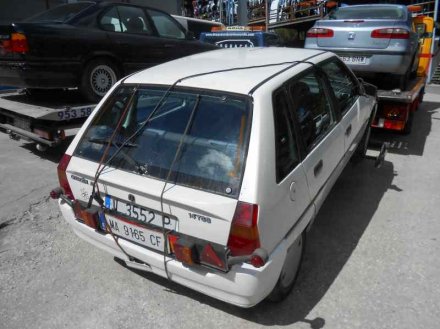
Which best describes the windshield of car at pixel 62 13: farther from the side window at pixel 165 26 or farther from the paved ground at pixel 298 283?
the paved ground at pixel 298 283

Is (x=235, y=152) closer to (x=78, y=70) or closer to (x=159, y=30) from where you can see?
(x=78, y=70)

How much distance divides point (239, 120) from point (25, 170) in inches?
156

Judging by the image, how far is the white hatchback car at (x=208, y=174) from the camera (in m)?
2.01

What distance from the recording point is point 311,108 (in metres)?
2.81

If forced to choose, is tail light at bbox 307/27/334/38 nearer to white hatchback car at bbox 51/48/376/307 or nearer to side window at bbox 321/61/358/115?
side window at bbox 321/61/358/115

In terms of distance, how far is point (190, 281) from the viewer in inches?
86.6

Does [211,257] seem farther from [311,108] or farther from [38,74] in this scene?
[38,74]

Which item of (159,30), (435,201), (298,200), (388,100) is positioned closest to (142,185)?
(298,200)

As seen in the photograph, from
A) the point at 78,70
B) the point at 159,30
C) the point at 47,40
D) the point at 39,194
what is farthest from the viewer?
the point at 159,30

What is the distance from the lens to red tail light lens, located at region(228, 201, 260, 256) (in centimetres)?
193

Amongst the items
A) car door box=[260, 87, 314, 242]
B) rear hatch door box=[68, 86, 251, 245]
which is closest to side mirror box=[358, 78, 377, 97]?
car door box=[260, 87, 314, 242]

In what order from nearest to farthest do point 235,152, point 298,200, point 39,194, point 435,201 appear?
point 235,152
point 298,200
point 435,201
point 39,194

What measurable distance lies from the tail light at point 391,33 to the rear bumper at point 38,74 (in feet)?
14.1

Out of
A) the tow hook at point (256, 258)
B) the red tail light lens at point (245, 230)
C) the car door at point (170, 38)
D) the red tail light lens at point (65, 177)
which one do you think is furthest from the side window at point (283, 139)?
the car door at point (170, 38)
